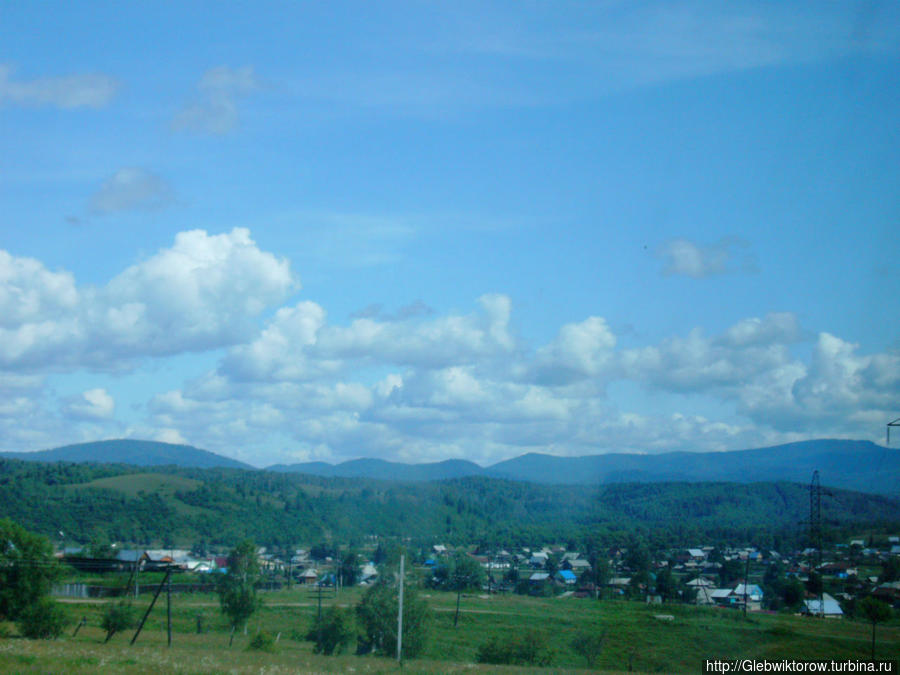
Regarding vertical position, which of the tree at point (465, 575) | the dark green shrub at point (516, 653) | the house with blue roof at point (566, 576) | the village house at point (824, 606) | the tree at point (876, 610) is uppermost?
the tree at point (876, 610)

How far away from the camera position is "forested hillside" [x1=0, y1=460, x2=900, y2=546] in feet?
240

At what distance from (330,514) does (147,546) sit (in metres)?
22.7

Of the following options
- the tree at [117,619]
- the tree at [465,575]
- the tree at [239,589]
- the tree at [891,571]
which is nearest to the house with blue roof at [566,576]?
the tree at [465,575]

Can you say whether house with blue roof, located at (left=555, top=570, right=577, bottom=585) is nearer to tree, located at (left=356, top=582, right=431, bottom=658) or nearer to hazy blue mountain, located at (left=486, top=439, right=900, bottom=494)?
hazy blue mountain, located at (left=486, top=439, right=900, bottom=494)

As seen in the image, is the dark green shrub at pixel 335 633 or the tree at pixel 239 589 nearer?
the dark green shrub at pixel 335 633

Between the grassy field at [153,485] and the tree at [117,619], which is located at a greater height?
the grassy field at [153,485]

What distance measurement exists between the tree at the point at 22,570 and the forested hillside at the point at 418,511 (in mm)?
45248

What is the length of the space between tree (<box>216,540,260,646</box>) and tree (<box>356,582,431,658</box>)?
21.2ft

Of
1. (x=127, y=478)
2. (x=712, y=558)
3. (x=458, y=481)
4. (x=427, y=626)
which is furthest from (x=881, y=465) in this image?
(x=127, y=478)

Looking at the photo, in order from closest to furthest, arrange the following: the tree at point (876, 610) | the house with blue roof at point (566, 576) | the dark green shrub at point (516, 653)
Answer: the tree at point (876, 610), the dark green shrub at point (516, 653), the house with blue roof at point (566, 576)

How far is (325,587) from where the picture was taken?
187 feet

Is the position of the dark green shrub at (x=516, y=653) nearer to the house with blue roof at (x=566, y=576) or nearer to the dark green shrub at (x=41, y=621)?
the dark green shrub at (x=41, y=621)

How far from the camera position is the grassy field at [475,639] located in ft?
63.5

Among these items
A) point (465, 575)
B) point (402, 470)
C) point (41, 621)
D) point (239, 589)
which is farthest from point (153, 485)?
point (41, 621)
